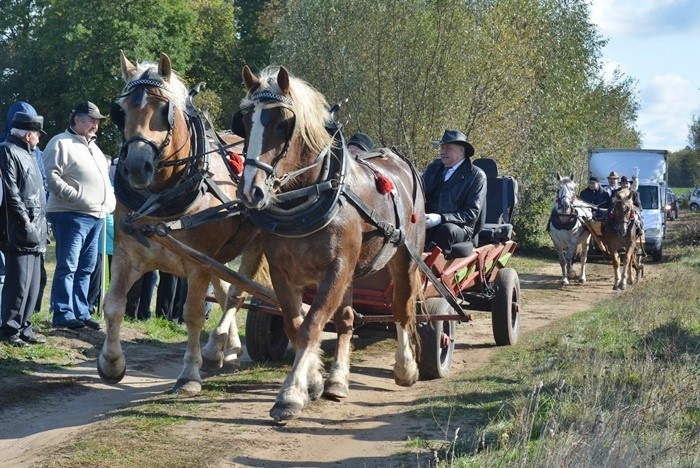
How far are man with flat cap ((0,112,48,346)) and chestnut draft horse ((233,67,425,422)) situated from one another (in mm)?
2364

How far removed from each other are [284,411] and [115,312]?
5.33 feet

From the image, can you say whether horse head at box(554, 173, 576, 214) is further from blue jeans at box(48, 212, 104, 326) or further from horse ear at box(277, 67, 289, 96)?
horse ear at box(277, 67, 289, 96)

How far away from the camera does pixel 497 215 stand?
1092 cm

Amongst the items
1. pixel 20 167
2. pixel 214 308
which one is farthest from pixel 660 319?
pixel 20 167

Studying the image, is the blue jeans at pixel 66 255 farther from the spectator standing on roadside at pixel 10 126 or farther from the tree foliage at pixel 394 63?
the tree foliage at pixel 394 63

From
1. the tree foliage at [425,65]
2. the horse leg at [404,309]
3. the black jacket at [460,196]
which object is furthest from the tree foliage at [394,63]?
the horse leg at [404,309]

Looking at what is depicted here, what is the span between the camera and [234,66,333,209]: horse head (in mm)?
5758

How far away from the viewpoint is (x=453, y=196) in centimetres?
896

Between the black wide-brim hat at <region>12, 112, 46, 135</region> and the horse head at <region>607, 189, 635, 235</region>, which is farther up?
the black wide-brim hat at <region>12, 112, 46, 135</region>

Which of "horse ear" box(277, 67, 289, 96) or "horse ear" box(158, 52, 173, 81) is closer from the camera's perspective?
"horse ear" box(277, 67, 289, 96)

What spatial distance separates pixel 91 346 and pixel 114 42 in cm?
3017

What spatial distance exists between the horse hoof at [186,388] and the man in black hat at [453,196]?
2569mm

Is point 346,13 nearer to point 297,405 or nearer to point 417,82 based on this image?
point 417,82

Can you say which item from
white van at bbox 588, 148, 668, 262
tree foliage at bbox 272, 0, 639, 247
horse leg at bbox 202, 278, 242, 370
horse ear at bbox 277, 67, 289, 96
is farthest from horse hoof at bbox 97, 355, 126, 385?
white van at bbox 588, 148, 668, 262
